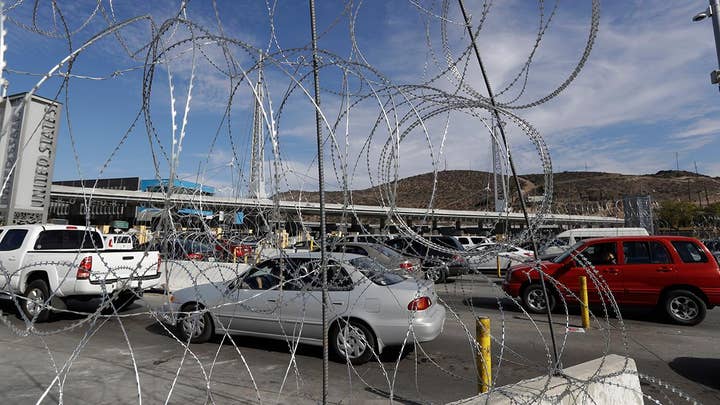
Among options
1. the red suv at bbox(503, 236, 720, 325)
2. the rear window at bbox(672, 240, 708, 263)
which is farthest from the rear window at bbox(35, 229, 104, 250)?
the rear window at bbox(672, 240, 708, 263)

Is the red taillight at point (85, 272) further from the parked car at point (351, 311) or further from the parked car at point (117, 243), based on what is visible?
the parked car at point (117, 243)

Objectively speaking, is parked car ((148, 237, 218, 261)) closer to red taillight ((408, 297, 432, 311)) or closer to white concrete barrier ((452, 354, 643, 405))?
white concrete barrier ((452, 354, 643, 405))

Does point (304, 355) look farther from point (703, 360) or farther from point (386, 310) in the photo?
point (703, 360)

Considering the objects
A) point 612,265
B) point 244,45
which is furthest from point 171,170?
point 612,265

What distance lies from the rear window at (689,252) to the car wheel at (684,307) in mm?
656

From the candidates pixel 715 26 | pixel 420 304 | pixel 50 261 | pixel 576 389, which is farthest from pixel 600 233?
pixel 50 261

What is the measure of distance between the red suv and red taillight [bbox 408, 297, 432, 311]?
2.78 metres

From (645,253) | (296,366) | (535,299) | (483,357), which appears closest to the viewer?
(483,357)

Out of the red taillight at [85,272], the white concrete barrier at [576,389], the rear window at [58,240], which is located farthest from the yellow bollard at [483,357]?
the rear window at [58,240]

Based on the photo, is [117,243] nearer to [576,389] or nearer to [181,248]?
[181,248]

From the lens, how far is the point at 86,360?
575 centimetres

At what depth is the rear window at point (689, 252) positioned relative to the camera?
8.40 metres

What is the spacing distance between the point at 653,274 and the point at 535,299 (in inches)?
92.5

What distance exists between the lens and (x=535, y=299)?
9688 millimetres
